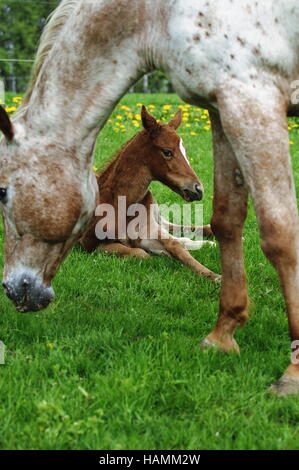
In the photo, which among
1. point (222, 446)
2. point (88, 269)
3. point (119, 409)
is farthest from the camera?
point (88, 269)

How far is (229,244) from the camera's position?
4027 mm

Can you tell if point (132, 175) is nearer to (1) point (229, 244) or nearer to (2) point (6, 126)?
(1) point (229, 244)

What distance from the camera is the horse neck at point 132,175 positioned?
6.49 meters

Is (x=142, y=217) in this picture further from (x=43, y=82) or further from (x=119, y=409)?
(x=119, y=409)

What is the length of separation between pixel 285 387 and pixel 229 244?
1.05 metres

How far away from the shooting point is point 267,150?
3.11m

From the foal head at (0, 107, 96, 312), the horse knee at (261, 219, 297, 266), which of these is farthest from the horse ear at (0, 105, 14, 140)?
the horse knee at (261, 219, 297, 266)

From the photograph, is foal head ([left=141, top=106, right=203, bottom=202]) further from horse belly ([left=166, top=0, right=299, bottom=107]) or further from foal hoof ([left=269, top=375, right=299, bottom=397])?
foal hoof ([left=269, top=375, right=299, bottom=397])

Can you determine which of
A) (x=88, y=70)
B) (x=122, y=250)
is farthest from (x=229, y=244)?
(x=122, y=250)

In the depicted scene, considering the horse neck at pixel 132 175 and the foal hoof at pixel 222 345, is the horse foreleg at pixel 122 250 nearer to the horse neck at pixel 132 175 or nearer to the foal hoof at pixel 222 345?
the horse neck at pixel 132 175

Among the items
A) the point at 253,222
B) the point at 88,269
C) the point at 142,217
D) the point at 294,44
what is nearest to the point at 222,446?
the point at 294,44

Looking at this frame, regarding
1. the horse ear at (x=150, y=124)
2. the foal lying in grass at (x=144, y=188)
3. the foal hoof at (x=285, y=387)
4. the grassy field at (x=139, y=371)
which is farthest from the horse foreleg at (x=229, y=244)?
the horse ear at (x=150, y=124)

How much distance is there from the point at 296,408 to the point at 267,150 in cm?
124

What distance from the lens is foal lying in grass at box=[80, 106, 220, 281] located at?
246 inches
